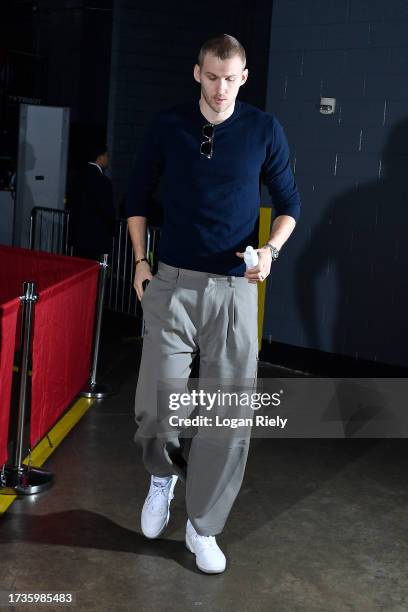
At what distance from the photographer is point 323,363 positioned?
7.21 metres

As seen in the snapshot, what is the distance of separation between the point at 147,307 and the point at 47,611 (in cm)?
121

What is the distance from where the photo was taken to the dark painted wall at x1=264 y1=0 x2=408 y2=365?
22.1 feet

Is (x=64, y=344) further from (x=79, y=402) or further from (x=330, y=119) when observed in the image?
(x=330, y=119)

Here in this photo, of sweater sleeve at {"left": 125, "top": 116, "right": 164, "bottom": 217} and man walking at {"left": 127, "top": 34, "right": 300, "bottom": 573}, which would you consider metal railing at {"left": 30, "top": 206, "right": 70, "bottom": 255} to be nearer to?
sweater sleeve at {"left": 125, "top": 116, "right": 164, "bottom": 217}

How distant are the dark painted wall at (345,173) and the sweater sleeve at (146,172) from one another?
12.4 ft

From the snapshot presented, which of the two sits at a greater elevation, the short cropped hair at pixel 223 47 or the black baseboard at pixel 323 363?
the short cropped hair at pixel 223 47

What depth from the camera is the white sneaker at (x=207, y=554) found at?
338 cm

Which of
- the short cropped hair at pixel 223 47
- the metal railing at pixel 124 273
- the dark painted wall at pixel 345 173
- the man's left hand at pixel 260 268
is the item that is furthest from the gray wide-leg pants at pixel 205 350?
the metal railing at pixel 124 273

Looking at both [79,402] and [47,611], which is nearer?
[47,611]

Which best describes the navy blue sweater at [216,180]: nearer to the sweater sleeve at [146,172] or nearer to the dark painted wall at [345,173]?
the sweater sleeve at [146,172]

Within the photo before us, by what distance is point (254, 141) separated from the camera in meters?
3.19

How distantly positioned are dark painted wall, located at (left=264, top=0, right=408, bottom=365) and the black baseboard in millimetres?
64

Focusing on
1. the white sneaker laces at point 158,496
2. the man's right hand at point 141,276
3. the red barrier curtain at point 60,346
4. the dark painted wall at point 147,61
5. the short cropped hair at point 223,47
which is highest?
the dark painted wall at point 147,61

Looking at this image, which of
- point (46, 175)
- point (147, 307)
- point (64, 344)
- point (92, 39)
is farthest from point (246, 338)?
point (92, 39)
